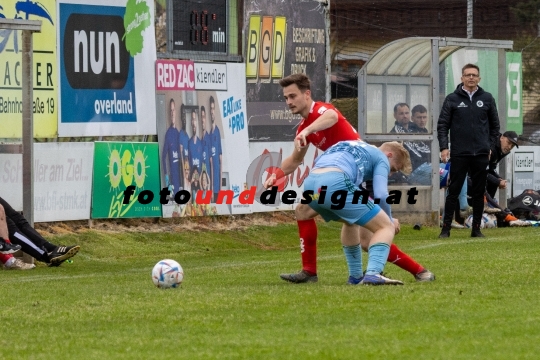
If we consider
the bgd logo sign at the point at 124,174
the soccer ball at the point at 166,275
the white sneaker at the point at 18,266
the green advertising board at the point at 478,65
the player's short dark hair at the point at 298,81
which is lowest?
the white sneaker at the point at 18,266

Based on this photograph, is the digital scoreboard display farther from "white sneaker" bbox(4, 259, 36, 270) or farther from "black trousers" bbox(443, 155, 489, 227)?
"white sneaker" bbox(4, 259, 36, 270)

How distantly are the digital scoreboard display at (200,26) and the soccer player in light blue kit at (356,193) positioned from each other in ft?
32.6

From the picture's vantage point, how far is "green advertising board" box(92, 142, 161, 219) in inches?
725

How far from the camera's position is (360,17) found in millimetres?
47969

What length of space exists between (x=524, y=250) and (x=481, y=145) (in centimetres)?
387

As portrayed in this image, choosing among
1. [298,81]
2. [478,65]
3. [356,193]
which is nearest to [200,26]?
[478,65]

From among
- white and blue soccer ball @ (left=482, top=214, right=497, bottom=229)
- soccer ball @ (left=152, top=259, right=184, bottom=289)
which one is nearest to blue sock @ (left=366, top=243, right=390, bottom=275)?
soccer ball @ (left=152, top=259, right=184, bottom=289)

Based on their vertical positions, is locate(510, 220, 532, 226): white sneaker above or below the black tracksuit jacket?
below

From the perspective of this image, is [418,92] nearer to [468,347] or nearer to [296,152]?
[296,152]

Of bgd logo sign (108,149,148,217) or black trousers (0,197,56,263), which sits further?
bgd logo sign (108,149,148,217)

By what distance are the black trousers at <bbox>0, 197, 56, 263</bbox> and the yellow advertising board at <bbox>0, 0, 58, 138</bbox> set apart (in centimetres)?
157

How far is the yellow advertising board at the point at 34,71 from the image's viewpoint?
53.0ft

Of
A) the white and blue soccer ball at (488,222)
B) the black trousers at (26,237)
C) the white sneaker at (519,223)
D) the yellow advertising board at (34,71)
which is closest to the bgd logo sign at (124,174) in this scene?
the yellow advertising board at (34,71)

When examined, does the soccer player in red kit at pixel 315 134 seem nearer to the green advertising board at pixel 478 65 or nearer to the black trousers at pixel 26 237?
the black trousers at pixel 26 237
